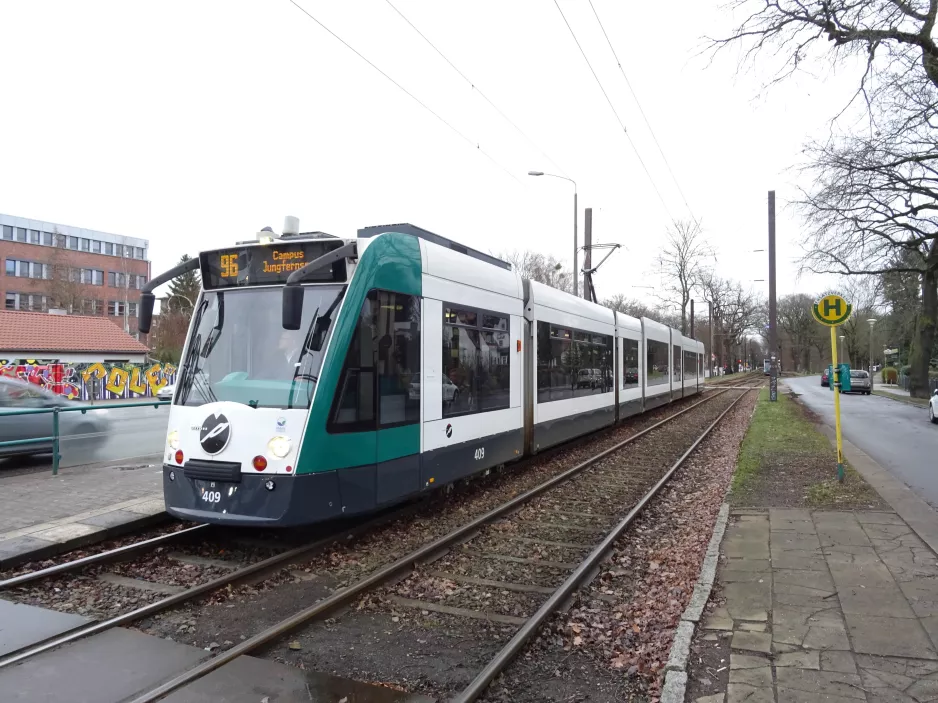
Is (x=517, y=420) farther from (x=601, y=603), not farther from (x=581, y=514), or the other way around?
(x=601, y=603)

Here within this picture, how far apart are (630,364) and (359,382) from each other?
1300 centimetres

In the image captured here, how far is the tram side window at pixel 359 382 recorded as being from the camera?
5.87m

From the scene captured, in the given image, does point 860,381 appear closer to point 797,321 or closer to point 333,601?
point 333,601

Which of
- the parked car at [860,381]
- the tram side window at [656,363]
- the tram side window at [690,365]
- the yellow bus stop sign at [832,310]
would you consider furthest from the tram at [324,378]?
the parked car at [860,381]

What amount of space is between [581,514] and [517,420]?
2.18m

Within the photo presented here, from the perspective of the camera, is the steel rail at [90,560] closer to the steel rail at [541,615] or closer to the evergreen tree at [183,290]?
the steel rail at [541,615]

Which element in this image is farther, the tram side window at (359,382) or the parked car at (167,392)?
the parked car at (167,392)

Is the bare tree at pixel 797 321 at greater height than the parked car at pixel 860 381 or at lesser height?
greater

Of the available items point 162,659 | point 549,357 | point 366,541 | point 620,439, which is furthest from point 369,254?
point 620,439

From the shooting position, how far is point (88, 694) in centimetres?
360

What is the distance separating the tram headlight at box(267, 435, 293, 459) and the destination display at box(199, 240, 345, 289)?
1.51 meters

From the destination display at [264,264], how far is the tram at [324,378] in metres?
0.01

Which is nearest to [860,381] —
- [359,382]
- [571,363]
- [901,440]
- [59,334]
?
[901,440]

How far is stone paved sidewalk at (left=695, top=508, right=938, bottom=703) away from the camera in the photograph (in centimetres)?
353
